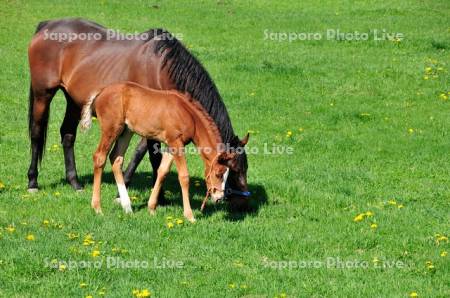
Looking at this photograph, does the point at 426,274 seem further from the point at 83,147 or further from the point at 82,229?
the point at 83,147

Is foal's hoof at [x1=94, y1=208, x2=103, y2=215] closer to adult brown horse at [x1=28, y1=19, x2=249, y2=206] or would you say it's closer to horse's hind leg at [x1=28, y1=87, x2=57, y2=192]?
adult brown horse at [x1=28, y1=19, x2=249, y2=206]

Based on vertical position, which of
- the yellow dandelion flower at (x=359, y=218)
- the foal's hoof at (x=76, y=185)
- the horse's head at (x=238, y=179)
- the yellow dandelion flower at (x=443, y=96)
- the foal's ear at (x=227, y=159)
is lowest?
the foal's hoof at (x=76, y=185)

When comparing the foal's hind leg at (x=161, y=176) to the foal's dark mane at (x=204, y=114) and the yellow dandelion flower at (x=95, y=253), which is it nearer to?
the foal's dark mane at (x=204, y=114)

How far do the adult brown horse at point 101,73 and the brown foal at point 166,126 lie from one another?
0.25m

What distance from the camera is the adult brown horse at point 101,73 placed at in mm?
11375

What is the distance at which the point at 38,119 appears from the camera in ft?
42.8

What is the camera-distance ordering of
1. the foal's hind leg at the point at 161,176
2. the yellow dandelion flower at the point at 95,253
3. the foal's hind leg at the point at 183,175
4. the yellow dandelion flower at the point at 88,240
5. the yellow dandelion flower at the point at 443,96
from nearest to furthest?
the yellow dandelion flower at the point at 95,253, the yellow dandelion flower at the point at 88,240, the foal's hind leg at the point at 183,175, the foal's hind leg at the point at 161,176, the yellow dandelion flower at the point at 443,96

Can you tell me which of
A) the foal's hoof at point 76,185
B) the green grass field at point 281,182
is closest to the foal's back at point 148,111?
the green grass field at point 281,182

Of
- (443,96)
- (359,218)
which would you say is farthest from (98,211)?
(443,96)

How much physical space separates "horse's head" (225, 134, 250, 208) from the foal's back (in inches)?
27.1

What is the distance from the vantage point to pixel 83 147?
601 inches

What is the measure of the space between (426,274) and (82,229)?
4247 millimetres

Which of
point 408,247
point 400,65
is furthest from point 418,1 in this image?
point 408,247

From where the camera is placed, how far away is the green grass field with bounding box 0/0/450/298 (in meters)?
9.23
